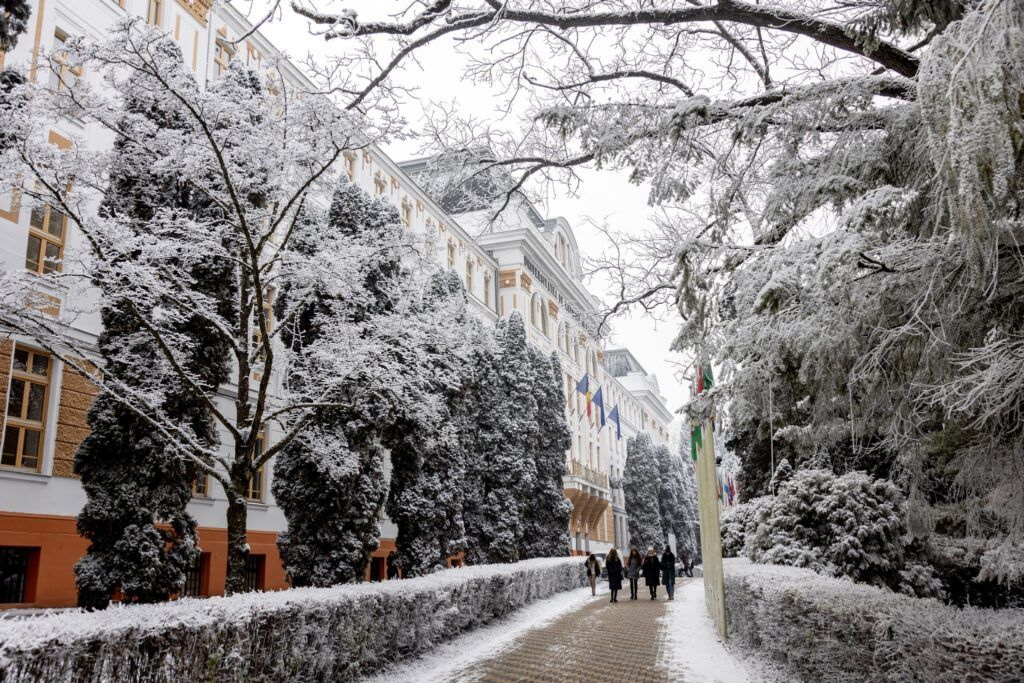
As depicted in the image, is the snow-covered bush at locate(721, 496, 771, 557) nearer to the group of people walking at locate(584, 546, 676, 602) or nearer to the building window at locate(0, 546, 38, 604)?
the group of people walking at locate(584, 546, 676, 602)

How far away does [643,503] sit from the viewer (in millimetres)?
56156

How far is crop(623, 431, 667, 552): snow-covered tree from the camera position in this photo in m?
55.7

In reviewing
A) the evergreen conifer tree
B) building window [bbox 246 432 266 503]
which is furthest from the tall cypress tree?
the evergreen conifer tree

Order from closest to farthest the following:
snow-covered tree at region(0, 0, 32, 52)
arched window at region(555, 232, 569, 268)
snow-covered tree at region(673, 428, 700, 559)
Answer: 1. snow-covered tree at region(0, 0, 32, 52)
2. arched window at region(555, 232, 569, 268)
3. snow-covered tree at region(673, 428, 700, 559)

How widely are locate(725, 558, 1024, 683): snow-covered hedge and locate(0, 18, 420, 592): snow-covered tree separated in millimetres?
6378

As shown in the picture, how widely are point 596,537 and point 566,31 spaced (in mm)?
51624

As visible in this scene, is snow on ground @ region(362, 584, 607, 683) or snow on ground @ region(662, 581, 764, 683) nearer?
snow on ground @ region(662, 581, 764, 683)

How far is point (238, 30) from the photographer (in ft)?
68.9

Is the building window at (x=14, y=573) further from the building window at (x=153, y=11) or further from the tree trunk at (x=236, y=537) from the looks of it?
the building window at (x=153, y=11)

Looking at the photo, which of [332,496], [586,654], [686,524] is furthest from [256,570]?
[686,524]

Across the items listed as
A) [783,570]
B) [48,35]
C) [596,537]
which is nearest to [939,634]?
[783,570]

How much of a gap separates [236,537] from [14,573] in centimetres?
629

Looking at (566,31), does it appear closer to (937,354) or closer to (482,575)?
(937,354)

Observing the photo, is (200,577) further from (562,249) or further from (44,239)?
(562,249)
